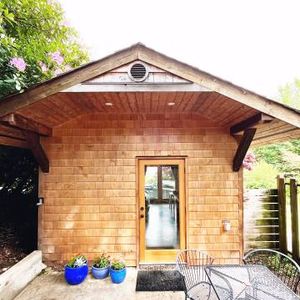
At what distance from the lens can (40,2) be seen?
15.3 ft

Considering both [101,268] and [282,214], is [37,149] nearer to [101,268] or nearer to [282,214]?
[101,268]

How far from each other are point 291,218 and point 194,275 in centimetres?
216

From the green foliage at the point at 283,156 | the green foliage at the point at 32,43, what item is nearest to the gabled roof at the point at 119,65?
the green foliage at the point at 32,43

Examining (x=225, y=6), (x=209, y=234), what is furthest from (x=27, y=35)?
(x=225, y=6)

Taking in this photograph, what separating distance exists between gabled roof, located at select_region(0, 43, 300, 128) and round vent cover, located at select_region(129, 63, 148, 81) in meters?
0.08

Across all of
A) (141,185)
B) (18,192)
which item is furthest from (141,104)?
Answer: (18,192)

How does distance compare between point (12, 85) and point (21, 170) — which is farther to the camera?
point (21, 170)

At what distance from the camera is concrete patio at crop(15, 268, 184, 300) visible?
382 centimetres

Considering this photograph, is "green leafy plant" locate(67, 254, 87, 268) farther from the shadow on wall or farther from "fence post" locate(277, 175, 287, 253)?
"fence post" locate(277, 175, 287, 253)

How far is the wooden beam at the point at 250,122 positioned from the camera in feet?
11.4

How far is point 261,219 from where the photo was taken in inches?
214

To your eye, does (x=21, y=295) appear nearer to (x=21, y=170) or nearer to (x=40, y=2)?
(x=21, y=170)

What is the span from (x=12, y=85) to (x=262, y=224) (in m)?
5.31

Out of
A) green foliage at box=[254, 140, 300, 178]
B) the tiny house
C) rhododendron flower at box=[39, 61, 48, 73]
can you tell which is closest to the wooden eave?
the tiny house
